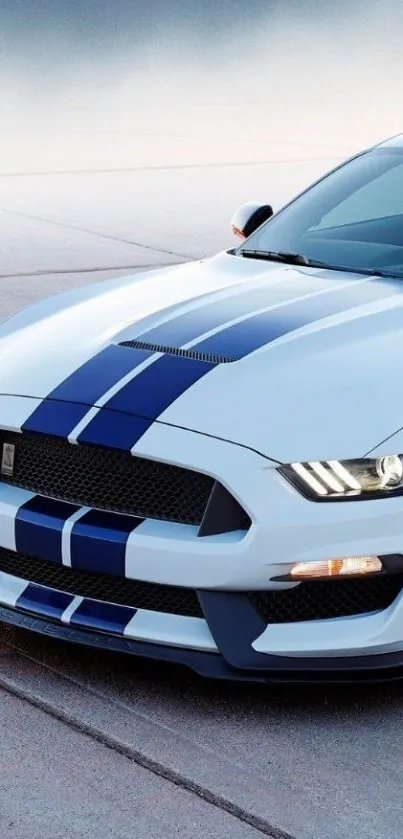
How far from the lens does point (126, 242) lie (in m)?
10.5

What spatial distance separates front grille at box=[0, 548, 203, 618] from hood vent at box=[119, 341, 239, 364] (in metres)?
0.63

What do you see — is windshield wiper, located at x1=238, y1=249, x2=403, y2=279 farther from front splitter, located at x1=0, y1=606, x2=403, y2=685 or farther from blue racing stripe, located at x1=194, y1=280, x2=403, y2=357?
front splitter, located at x1=0, y1=606, x2=403, y2=685

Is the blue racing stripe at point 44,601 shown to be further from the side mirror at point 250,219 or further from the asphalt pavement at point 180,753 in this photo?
the side mirror at point 250,219

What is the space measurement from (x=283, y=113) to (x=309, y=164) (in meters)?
6.13

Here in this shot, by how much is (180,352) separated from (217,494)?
0.59 m

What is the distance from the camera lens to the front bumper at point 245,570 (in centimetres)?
348

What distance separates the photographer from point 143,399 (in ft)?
12.4

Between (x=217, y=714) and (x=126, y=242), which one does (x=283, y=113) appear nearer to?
(x=126, y=242)

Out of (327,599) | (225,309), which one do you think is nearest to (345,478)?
(327,599)

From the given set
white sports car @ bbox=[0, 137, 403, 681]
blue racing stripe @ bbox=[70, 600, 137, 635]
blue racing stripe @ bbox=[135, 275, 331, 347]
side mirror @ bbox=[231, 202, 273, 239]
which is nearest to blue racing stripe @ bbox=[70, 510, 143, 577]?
white sports car @ bbox=[0, 137, 403, 681]

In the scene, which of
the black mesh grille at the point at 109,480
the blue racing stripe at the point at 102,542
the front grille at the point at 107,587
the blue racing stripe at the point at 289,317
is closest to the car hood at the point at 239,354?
the blue racing stripe at the point at 289,317

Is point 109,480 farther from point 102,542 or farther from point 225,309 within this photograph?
point 225,309

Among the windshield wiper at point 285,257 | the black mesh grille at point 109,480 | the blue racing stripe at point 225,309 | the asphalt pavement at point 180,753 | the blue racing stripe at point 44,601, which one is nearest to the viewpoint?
the asphalt pavement at point 180,753

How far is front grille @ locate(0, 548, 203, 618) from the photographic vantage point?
362cm
